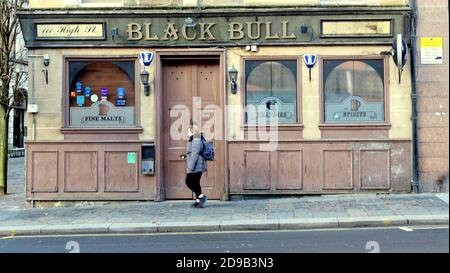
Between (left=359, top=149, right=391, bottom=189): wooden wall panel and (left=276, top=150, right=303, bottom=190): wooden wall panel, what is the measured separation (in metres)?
1.42

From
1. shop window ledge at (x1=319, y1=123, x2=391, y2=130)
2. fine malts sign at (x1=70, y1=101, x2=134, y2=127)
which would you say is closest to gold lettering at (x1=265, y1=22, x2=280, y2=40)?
shop window ledge at (x1=319, y1=123, x2=391, y2=130)

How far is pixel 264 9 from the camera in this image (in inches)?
461

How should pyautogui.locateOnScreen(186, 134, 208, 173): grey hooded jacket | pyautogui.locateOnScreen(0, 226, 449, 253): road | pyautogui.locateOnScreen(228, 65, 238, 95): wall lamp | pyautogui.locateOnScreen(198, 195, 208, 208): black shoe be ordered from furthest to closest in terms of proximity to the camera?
pyautogui.locateOnScreen(228, 65, 238, 95): wall lamp, pyautogui.locateOnScreen(198, 195, 208, 208): black shoe, pyautogui.locateOnScreen(186, 134, 208, 173): grey hooded jacket, pyautogui.locateOnScreen(0, 226, 449, 253): road

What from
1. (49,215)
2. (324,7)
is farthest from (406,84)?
(49,215)

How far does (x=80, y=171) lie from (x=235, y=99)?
4.06 metres

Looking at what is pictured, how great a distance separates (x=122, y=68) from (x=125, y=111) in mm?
1037

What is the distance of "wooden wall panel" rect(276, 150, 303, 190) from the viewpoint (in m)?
11.8

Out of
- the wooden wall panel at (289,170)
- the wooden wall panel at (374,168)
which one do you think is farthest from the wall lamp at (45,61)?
the wooden wall panel at (374,168)

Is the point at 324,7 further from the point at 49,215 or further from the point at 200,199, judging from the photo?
the point at 49,215

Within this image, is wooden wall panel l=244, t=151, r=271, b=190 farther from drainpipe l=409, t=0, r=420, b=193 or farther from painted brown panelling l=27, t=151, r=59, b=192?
painted brown panelling l=27, t=151, r=59, b=192

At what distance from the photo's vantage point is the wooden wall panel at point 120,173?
39.1 ft

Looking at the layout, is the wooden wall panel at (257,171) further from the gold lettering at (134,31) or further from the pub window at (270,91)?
the gold lettering at (134,31)

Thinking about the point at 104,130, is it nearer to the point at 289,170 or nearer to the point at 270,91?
the point at 270,91
